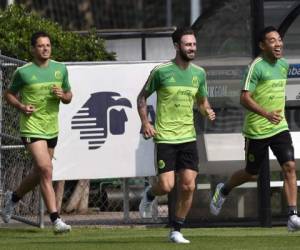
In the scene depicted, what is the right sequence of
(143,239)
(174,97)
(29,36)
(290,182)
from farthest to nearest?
(29,36)
(143,239)
(290,182)
(174,97)

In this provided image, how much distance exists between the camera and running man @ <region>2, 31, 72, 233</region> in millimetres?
15820

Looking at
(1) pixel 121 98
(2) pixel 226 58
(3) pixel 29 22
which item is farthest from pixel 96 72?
(3) pixel 29 22

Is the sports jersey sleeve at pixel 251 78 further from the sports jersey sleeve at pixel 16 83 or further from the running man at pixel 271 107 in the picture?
the sports jersey sleeve at pixel 16 83

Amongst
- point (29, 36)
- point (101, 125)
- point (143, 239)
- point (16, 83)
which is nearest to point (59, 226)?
point (143, 239)

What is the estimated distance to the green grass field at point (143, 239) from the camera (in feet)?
47.4

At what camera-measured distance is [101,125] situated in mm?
18312

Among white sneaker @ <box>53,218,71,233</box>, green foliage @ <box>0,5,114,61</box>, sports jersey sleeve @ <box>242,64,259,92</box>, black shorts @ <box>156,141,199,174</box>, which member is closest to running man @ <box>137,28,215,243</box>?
black shorts @ <box>156,141,199,174</box>

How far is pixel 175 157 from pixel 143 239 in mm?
1224

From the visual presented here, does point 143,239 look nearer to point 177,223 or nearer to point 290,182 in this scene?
A: point 177,223

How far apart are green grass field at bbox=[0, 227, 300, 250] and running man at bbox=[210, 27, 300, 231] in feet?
2.01

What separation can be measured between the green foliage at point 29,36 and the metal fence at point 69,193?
6.04 ft

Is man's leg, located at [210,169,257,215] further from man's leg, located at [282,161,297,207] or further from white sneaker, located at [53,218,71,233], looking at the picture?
white sneaker, located at [53,218,71,233]

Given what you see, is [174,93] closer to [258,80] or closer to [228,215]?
[258,80]

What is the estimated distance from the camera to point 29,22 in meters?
21.0
